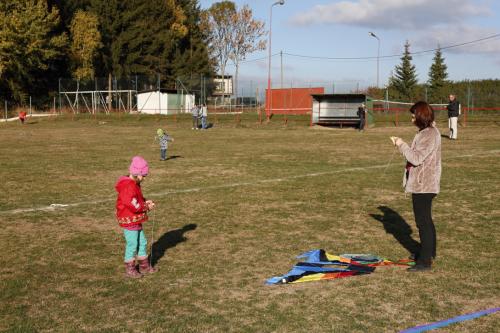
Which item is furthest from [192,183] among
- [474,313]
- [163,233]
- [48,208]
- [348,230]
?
[474,313]

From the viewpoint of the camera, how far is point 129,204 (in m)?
5.43

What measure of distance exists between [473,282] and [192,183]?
7672 millimetres

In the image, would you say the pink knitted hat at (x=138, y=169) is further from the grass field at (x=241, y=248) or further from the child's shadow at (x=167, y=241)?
the child's shadow at (x=167, y=241)

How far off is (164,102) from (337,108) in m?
20.3

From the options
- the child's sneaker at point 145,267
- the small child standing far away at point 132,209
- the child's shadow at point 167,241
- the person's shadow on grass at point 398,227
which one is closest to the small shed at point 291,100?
the person's shadow on grass at point 398,227

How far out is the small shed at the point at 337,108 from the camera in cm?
3434

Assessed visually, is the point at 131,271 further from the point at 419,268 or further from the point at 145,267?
the point at 419,268

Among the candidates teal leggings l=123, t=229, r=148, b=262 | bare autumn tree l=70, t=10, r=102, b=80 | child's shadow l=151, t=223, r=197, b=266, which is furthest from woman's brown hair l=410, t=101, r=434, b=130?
bare autumn tree l=70, t=10, r=102, b=80

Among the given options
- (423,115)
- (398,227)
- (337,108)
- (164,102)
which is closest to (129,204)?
(423,115)

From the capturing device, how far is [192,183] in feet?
39.8

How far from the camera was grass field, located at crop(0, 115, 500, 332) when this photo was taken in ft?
15.2

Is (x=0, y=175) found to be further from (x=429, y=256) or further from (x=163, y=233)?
(x=429, y=256)

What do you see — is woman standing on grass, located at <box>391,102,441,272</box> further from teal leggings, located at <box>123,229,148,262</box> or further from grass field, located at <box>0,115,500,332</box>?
teal leggings, located at <box>123,229,148,262</box>

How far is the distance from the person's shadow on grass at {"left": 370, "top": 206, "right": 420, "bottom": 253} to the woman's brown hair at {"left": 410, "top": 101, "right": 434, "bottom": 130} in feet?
5.67
